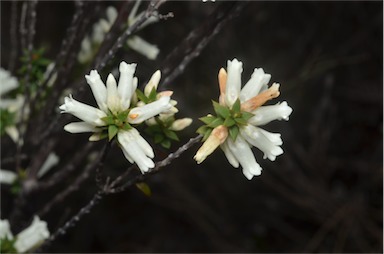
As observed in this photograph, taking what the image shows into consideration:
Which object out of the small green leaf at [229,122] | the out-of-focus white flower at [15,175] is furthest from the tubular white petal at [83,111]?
the out-of-focus white flower at [15,175]

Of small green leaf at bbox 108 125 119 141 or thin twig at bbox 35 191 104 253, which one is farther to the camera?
thin twig at bbox 35 191 104 253

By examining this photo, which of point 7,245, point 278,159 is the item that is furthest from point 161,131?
point 278,159

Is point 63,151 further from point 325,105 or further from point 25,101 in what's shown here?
point 325,105

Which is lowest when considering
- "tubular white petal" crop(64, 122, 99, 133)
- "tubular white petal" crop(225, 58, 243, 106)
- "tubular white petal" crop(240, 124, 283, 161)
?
"tubular white petal" crop(240, 124, 283, 161)

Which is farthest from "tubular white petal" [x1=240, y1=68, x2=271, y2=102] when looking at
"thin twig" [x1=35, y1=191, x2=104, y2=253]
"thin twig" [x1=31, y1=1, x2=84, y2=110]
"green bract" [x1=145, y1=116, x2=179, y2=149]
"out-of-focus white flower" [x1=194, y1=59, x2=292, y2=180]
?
"thin twig" [x1=31, y1=1, x2=84, y2=110]

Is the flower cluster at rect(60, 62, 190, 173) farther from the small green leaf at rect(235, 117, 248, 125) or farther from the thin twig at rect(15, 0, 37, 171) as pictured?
the thin twig at rect(15, 0, 37, 171)

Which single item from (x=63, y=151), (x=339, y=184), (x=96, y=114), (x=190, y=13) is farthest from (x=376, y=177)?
(x=96, y=114)

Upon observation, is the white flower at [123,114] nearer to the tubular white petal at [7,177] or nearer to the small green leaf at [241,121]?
the small green leaf at [241,121]
